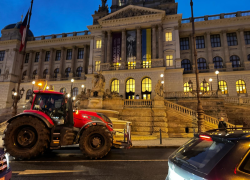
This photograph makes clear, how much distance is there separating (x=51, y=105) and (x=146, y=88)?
1110 inches

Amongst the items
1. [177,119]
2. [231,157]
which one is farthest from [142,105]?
[231,157]

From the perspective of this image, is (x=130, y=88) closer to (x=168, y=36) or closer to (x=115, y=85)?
(x=115, y=85)

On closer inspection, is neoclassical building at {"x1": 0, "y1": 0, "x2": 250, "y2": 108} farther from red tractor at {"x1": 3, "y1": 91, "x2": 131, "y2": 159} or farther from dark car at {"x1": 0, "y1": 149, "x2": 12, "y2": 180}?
dark car at {"x1": 0, "y1": 149, "x2": 12, "y2": 180}

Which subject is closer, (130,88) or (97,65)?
(130,88)

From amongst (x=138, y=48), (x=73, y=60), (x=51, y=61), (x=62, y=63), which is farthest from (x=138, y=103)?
(x=51, y=61)

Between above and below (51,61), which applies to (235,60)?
below

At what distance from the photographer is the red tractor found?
6.04m

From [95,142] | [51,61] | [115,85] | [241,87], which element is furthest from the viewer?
[51,61]

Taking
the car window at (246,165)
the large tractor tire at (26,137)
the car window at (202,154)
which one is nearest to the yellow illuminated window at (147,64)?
the large tractor tire at (26,137)

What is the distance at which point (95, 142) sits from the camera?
6352 millimetres

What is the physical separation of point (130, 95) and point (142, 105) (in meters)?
16.4

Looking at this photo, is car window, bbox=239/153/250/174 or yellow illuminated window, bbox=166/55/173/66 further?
yellow illuminated window, bbox=166/55/173/66

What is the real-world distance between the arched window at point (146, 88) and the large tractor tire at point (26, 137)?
28.2 metres

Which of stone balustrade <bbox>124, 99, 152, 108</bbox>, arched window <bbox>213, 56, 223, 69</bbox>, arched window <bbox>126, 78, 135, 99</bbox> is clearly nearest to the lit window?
arched window <bbox>213, 56, 223, 69</bbox>
